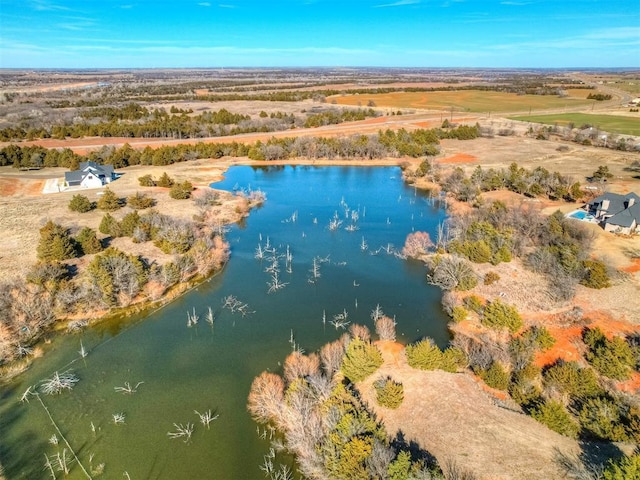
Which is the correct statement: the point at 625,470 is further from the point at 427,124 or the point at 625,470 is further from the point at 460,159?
the point at 427,124

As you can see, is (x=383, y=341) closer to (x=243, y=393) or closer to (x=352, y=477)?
(x=243, y=393)

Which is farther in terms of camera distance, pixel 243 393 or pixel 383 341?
pixel 383 341

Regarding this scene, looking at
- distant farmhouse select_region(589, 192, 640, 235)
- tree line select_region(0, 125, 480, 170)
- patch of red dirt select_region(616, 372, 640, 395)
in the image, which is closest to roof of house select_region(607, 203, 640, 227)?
distant farmhouse select_region(589, 192, 640, 235)

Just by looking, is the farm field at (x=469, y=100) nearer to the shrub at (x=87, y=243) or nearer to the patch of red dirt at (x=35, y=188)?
the patch of red dirt at (x=35, y=188)

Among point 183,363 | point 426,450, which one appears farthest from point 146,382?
point 426,450

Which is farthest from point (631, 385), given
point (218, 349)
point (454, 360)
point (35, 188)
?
point (35, 188)

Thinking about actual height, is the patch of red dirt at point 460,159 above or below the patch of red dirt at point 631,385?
above

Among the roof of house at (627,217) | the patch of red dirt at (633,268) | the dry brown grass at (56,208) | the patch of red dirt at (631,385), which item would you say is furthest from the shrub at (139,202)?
the roof of house at (627,217)
